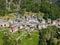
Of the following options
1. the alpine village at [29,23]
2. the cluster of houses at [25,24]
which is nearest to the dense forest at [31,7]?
the alpine village at [29,23]

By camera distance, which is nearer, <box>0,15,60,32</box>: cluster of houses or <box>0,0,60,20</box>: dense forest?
<box>0,15,60,32</box>: cluster of houses

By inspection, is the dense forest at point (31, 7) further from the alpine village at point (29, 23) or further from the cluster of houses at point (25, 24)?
the cluster of houses at point (25, 24)

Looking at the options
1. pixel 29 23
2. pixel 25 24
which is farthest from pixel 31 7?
pixel 25 24

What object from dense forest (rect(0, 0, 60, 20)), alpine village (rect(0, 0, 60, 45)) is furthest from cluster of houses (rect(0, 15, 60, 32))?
dense forest (rect(0, 0, 60, 20))

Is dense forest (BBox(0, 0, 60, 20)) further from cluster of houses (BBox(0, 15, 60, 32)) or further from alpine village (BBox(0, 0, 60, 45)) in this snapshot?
cluster of houses (BBox(0, 15, 60, 32))

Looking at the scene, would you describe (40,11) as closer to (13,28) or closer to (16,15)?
(16,15)

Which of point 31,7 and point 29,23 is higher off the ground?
point 31,7

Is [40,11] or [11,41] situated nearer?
[11,41]

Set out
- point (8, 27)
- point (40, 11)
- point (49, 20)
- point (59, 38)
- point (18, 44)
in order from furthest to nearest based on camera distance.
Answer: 1. point (40, 11)
2. point (49, 20)
3. point (8, 27)
4. point (59, 38)
5. point (18, 44)

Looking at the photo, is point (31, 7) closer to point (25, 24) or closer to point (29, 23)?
point (29, 23)

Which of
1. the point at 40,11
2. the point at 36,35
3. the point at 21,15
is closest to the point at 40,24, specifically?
the point at 36,35

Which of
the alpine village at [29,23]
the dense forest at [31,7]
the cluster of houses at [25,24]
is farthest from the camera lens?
the dense forest at [31,7]
